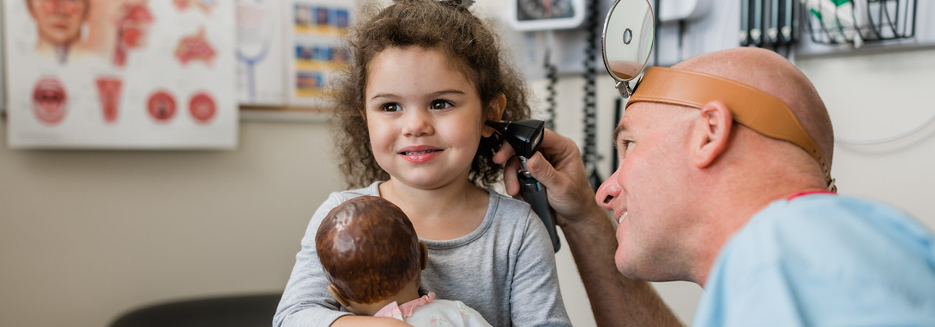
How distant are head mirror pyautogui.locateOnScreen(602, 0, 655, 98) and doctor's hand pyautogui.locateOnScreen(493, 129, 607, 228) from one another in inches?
11.1

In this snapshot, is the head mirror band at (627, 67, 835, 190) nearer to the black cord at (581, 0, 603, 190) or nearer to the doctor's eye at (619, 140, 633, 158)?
the doctor's eye at (619, 140, 633, 158)

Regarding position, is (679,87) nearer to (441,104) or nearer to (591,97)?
(441,104)

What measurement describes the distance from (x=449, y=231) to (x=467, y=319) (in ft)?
0.78

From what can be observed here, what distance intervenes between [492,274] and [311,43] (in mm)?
1455

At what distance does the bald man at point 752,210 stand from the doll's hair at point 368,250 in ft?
A: 1.12

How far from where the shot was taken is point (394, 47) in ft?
3.84

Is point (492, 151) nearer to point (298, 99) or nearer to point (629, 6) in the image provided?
point (629, 6)

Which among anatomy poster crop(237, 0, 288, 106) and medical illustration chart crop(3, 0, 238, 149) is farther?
anatomy poster crop(237, 0, 288, 106)

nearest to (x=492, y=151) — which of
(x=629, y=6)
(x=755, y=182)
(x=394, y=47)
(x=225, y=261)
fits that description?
(x=394, y=47)

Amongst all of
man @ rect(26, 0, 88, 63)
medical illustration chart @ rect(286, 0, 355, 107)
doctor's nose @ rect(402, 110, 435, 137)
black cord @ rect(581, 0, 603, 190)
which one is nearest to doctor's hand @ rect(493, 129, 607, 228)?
doctor's nose @ rect(402, 110, 435, 137)

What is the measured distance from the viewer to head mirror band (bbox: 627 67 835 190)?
31.2 inches

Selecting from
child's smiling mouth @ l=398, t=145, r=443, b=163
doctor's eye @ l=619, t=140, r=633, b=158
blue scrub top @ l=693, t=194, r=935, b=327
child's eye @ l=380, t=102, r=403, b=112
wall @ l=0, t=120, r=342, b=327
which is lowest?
wall @ l=0, t=120, r=342, b=327

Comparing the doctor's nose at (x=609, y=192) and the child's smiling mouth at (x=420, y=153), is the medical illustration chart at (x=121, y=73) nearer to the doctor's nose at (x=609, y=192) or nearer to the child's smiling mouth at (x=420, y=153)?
the child's smiling mouth at (x=420, y=153)

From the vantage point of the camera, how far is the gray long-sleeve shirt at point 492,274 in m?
1.10
